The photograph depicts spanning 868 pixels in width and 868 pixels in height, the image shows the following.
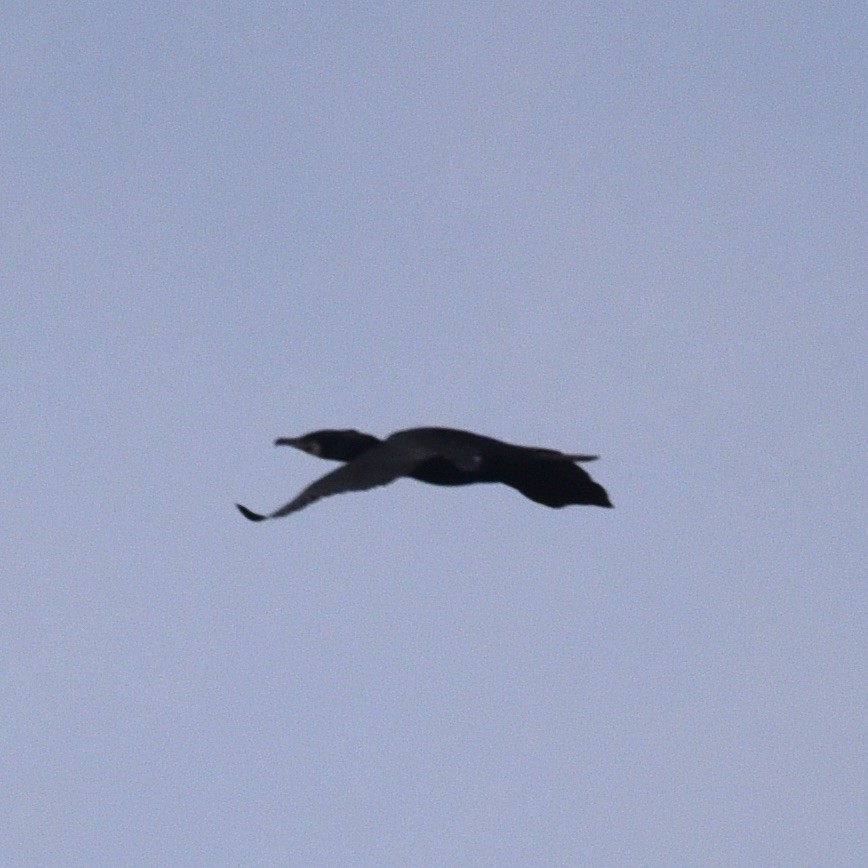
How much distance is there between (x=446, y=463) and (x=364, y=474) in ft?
4.53

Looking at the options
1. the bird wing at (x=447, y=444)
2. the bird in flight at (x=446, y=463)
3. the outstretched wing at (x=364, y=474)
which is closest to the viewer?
the outstretched wing at (x=364, y=474)

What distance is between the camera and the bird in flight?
14.4 m

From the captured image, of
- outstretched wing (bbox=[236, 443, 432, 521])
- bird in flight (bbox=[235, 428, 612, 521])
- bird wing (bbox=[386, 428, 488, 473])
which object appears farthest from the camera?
bird wing (bbox=[386, 428, 488, 473])

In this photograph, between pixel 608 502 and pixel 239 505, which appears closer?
pixel 239 505

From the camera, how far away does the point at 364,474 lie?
46.8 feet

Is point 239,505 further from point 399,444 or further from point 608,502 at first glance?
point 608,502

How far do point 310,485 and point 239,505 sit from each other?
0.82 m

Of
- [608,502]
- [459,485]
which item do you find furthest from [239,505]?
[608,502]

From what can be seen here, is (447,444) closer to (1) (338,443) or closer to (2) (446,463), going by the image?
(2) (446,463)

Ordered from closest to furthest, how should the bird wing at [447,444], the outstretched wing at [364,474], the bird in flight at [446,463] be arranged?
the outstretched wing at [364,474] → the bird in flight at [446,463] → the bird wing at [447,444]

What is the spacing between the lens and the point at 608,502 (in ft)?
55.1

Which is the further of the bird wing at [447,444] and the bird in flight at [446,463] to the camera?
the bird wing at [447,444]

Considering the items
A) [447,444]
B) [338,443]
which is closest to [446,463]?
[447,444]

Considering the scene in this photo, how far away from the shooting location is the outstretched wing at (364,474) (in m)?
13.7
